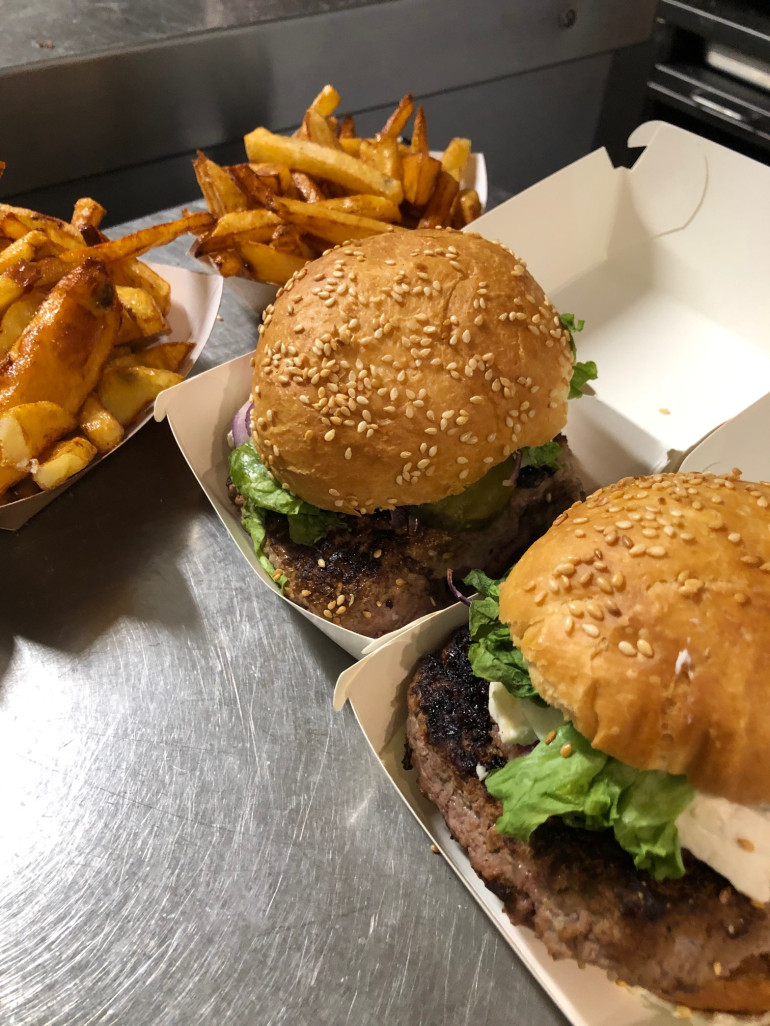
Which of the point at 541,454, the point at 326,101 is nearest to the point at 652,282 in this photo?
the point at 541,454

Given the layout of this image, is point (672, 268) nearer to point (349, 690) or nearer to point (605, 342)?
point (605, 342)

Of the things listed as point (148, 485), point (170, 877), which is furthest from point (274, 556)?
point (170, 877)

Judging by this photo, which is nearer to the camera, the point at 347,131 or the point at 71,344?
the point at 71,344

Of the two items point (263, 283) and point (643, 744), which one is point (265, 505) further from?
point (643, 744)

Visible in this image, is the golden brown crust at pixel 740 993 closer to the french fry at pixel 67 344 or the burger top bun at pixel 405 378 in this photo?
the burger top bun at pixel 405 378

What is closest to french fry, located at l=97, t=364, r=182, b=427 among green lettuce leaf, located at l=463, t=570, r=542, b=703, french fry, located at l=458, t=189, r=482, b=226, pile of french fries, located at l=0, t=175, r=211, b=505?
pile of french fries, located at l=0, t=175, r=211, b=505

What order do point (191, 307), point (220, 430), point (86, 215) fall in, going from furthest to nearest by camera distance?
1. point (191, 307)
2. point (86, 215)
3. point (220, 430)

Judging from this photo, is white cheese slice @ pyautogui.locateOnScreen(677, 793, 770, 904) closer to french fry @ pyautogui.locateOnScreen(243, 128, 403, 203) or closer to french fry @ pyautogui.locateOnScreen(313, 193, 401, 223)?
french fry @ pyautogui.locateOnScreen(313, 193, 401, 223)
